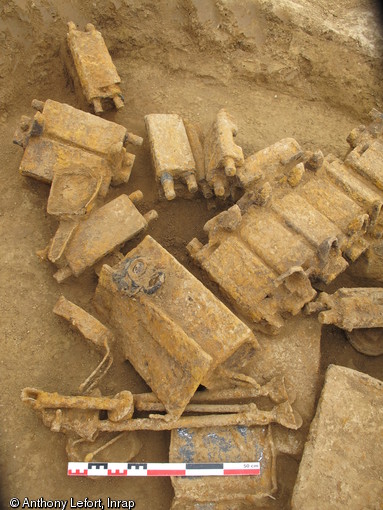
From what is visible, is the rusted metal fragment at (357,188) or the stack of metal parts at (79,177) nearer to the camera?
the stack of metal parts at (79,177)

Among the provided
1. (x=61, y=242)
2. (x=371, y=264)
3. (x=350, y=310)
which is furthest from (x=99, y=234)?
(x=371, y=264)

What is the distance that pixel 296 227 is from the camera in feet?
14.4

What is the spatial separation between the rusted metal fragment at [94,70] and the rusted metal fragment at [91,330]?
2.46 metres

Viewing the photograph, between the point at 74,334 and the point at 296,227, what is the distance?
8.20 ft

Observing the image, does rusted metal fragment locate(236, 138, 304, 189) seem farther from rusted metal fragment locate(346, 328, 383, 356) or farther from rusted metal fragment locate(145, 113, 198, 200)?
rusted metal fragment locate(346, 328, 383, 356)

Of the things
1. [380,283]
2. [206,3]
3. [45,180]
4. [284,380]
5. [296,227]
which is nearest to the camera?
[284,380]

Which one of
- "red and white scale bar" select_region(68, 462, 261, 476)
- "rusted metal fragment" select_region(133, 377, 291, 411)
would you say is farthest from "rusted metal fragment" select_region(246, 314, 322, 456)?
"red and white scale bar" select_region(68, 462, 261, 476)

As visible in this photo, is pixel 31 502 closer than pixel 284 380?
Yes

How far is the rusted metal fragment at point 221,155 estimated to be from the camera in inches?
177

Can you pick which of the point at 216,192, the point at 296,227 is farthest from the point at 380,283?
the point at 216,192

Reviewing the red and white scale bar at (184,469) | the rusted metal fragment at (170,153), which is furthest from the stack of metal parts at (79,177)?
the red and white scale bar at (184,469)

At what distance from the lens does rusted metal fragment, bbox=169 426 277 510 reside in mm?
3639

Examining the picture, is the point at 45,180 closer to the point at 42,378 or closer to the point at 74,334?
the point at 74,334

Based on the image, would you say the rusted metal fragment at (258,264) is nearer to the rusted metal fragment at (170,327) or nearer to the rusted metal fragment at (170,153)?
the rusted metal fragment at (170,327)
